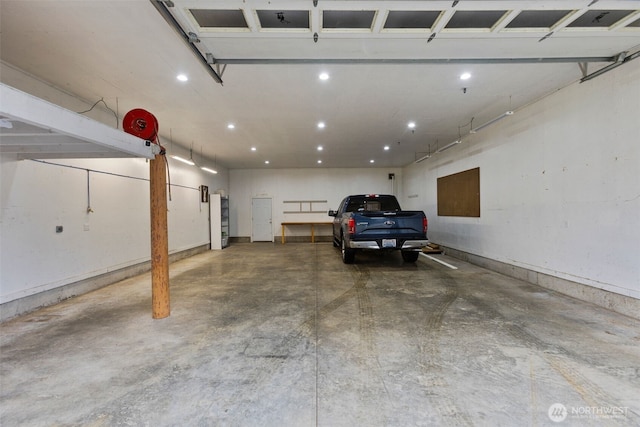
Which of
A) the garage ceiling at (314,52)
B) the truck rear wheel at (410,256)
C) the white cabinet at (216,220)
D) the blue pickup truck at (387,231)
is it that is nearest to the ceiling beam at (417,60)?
the garage ceiling at (314,52)

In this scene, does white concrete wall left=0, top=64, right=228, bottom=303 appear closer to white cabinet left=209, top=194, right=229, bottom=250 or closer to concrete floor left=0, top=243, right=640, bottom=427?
concrete floor left=0, top=243, right=640, bottom=427

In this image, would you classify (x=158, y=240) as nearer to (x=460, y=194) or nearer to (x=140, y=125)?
(x=140, y=125)

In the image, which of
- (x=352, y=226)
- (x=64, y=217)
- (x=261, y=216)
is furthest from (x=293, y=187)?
(x=64, y=217)

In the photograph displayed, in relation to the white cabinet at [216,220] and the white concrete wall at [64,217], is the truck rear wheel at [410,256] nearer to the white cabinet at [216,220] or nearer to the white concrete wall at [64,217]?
the white concrete wall at [64,217]

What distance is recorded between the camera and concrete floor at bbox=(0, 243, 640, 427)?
5.67 ft

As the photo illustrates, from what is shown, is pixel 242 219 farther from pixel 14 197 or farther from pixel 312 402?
pixel 312 402

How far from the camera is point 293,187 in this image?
11555 mm

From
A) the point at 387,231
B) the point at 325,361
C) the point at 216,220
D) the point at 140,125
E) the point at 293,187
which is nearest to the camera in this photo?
the point at 325,361

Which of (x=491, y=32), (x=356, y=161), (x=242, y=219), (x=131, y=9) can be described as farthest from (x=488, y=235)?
(x=242, y=219)

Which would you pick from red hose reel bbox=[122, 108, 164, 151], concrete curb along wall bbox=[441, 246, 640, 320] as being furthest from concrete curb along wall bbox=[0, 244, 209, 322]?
concrete curb along wall bbox=[441, 246, 640, 320]

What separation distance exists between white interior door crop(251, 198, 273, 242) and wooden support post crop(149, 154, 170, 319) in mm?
8226

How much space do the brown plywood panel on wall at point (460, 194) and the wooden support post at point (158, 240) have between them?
637cm

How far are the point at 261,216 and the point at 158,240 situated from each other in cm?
834

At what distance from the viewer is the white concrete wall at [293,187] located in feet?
37.9
